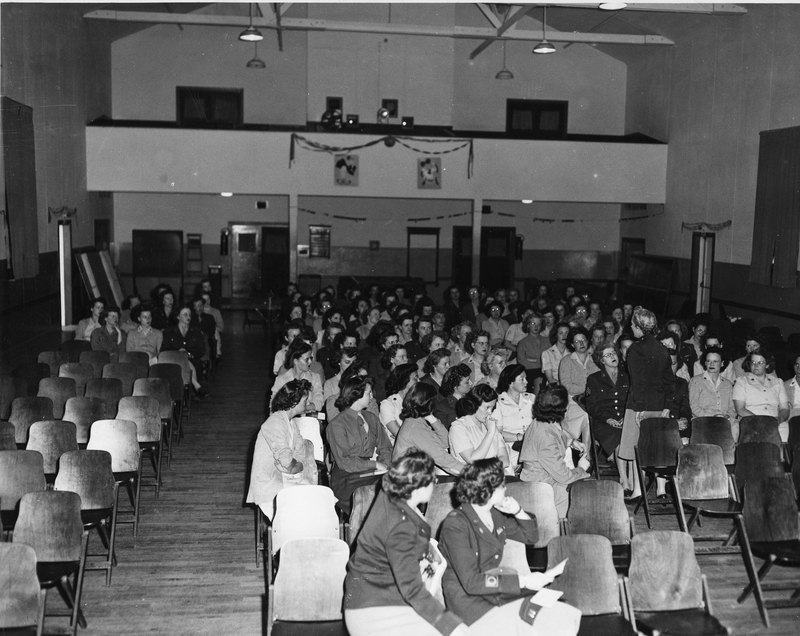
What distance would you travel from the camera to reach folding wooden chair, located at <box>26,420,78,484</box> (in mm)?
6035

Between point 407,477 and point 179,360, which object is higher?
point 407,477

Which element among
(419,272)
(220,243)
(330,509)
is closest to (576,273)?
(419,272)

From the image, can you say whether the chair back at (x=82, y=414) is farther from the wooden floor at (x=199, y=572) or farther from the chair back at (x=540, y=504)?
the chair back at (x=540, y=504)

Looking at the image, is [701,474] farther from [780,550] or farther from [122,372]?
[122,372]

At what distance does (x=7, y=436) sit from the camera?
5973 mm

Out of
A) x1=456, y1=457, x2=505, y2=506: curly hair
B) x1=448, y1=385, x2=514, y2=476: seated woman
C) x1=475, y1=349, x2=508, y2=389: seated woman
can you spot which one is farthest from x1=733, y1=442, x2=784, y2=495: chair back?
x1=456, y1=457, x2=505, y2=506: curly hair

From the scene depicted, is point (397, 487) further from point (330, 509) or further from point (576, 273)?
point (576, 273)

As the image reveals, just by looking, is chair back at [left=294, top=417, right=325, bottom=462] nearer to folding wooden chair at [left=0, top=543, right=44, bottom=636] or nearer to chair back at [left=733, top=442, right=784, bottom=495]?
folding wooden chair at [left=0, top=543, right=44, bottom=636]

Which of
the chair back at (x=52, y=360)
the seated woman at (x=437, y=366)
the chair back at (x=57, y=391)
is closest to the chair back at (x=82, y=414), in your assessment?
the chair back at (x=57, y=391)

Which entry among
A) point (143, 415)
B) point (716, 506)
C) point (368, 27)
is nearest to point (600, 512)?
point (716, 506)

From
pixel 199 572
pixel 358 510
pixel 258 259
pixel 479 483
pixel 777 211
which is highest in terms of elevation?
pixel 777 211

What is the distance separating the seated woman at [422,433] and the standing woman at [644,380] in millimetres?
1835

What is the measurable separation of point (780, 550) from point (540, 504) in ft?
4.77

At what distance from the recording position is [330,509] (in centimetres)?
473
